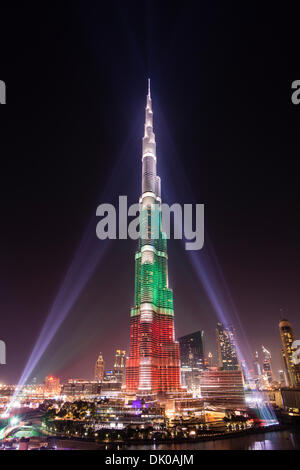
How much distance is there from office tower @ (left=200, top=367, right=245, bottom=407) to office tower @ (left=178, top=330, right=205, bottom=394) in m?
57.5

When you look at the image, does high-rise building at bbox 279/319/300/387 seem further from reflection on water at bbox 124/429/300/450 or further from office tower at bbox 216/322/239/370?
reflection on water at bbox 124/429/300/450

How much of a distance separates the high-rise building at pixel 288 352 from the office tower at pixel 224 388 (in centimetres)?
2540

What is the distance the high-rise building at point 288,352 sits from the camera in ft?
354

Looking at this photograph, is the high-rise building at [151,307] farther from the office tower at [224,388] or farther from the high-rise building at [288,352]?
the high-rise building at [288,352]

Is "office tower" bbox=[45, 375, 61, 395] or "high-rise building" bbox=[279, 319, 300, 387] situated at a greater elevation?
"high-rise building" bbox=[279, 319, 300, 387]

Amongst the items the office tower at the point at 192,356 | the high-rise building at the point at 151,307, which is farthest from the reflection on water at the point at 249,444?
the office tower at the point at 192,356

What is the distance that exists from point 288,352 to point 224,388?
38.6m

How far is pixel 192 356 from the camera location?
583 ft

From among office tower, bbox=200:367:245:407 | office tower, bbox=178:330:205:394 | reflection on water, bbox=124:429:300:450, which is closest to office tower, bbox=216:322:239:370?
office tower, bbox=178:330:205:394

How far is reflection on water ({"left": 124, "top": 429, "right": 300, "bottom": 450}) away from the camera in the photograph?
131ft

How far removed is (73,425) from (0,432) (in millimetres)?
12503

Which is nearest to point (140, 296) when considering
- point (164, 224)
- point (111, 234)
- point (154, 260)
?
point (154, 260)

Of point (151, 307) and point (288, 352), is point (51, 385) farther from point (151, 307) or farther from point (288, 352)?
point (288, 352)
